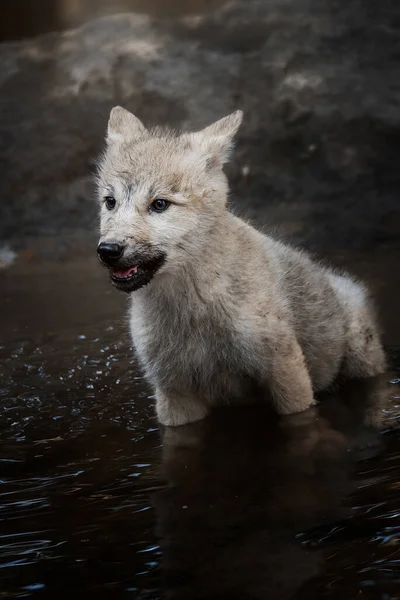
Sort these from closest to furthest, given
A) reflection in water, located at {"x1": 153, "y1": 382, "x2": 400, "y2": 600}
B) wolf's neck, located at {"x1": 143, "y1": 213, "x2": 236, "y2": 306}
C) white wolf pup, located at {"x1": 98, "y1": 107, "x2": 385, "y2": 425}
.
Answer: reflection in water, located at {"x1": 153, "y1": 382, "x2": 400, "y2": 600} → white wolf pup, located at {"x1": 98, "y1": 107, "x2": 385, "y2": 425} → wolf's neck, located at {"x1": 143, "y1": 213, "x2": 236, "y2": 306}

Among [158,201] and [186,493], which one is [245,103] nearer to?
[158,201]

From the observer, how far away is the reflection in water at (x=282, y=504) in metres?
2.91

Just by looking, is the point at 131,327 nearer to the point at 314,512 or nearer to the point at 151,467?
the point at 151,467

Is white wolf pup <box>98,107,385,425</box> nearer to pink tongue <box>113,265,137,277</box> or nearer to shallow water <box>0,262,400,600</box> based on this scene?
pink tongue <box>113,265,137,277</box>

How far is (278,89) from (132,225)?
6116 mm

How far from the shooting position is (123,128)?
15.9 ft

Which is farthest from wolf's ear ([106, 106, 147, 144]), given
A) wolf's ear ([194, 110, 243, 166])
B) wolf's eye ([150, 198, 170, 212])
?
wolf's eye ([150, 198, 170, 212])

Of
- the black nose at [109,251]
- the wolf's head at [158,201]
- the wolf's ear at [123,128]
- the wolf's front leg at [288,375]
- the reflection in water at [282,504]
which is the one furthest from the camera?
the wolf's ear at [123,128]

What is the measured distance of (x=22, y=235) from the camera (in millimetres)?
9609

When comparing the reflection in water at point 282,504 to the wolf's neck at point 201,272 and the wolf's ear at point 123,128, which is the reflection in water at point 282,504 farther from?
the wolf's ear at point 123,128

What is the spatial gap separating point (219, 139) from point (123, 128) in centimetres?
63

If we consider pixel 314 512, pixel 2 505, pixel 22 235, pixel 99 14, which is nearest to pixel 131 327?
pixel 2 505

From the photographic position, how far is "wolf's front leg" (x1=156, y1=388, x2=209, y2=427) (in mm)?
4723

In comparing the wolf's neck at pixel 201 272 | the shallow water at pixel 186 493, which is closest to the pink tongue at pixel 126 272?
the wolf's neck at pixel 201 272
